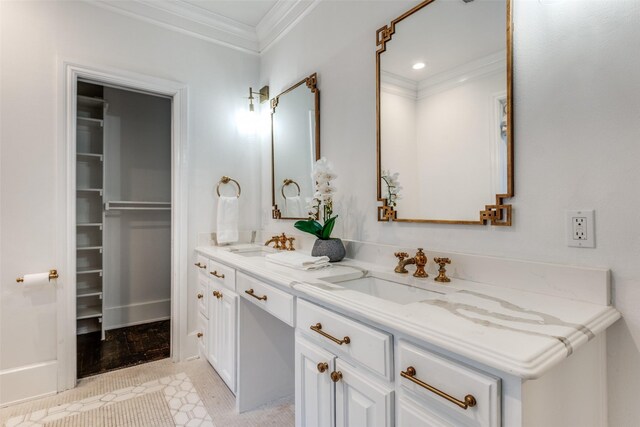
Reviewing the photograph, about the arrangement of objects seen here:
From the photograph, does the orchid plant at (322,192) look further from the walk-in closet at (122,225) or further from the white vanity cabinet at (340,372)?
the walk-in closet at (122,225)

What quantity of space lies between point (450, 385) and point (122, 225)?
3.33 metres

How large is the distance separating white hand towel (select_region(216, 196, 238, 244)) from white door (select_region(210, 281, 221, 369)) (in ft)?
1.48

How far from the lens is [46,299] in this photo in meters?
2.02

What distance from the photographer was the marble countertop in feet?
2.13

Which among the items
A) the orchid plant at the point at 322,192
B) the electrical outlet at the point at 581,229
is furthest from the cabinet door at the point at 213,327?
the electrical outlet at the point at 581,229

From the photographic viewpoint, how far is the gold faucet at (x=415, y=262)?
1.35 m

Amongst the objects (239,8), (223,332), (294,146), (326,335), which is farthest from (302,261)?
(239,8)

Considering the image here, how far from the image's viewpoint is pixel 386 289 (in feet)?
4.51

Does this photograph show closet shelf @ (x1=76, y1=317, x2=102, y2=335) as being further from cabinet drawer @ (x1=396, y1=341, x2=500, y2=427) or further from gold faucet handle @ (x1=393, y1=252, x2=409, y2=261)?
cabinet drawer @ (x1=396, y1=341, x2=500, y2=427)

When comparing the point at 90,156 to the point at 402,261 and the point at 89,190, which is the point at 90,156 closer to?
the point at 89,190

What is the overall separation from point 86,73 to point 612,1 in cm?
267

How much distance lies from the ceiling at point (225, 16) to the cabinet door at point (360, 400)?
86.3 inches

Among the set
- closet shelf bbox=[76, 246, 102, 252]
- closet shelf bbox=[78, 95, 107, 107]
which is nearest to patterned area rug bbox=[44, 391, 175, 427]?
closet shelf bbox=[76, 246, 102, 252]

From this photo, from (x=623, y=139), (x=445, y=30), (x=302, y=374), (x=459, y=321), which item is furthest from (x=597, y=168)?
(x=302, y=374)
